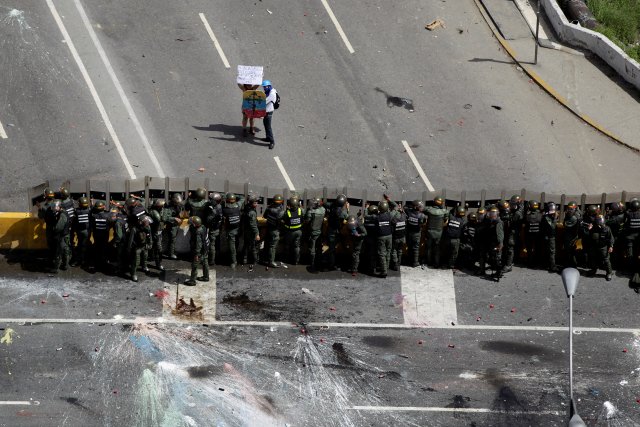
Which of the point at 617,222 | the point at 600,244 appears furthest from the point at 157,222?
the point at 617,222

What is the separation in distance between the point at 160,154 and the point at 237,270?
384 centimetres

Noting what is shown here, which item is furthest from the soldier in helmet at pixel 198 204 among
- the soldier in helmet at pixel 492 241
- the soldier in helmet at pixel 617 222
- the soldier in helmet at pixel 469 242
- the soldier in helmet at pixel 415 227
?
the soldier in helmet at pixel 617 222

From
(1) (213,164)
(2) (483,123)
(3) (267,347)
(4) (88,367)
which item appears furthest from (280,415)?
(2) (483,123)

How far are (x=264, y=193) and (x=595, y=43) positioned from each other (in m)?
10.9

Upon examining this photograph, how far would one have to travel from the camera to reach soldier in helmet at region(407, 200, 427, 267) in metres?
27.3

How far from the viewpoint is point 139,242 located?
2669 centimetres

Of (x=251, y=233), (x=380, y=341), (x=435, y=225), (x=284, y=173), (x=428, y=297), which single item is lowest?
(x=380, y=341)

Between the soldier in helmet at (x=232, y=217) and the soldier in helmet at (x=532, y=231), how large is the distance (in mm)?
5469

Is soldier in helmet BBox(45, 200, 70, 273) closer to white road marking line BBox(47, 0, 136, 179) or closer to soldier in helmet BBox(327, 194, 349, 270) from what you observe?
white road marking line BBox(47, 0, 136, 179)

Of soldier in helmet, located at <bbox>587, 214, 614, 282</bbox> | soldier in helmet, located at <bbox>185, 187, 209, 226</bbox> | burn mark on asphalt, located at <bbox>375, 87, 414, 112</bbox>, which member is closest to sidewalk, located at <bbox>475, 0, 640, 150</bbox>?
burn mark on asphalt, located at <bbox>375, 87, 414, 112</bbox>

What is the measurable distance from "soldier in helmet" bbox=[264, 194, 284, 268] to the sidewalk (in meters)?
8.85

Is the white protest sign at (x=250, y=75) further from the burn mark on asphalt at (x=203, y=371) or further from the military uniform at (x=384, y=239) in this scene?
the burn mark on asphalt at (x=203, y=371)

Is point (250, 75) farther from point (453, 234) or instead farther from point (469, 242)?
point (469, 242)

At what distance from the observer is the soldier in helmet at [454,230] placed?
27422 mm
